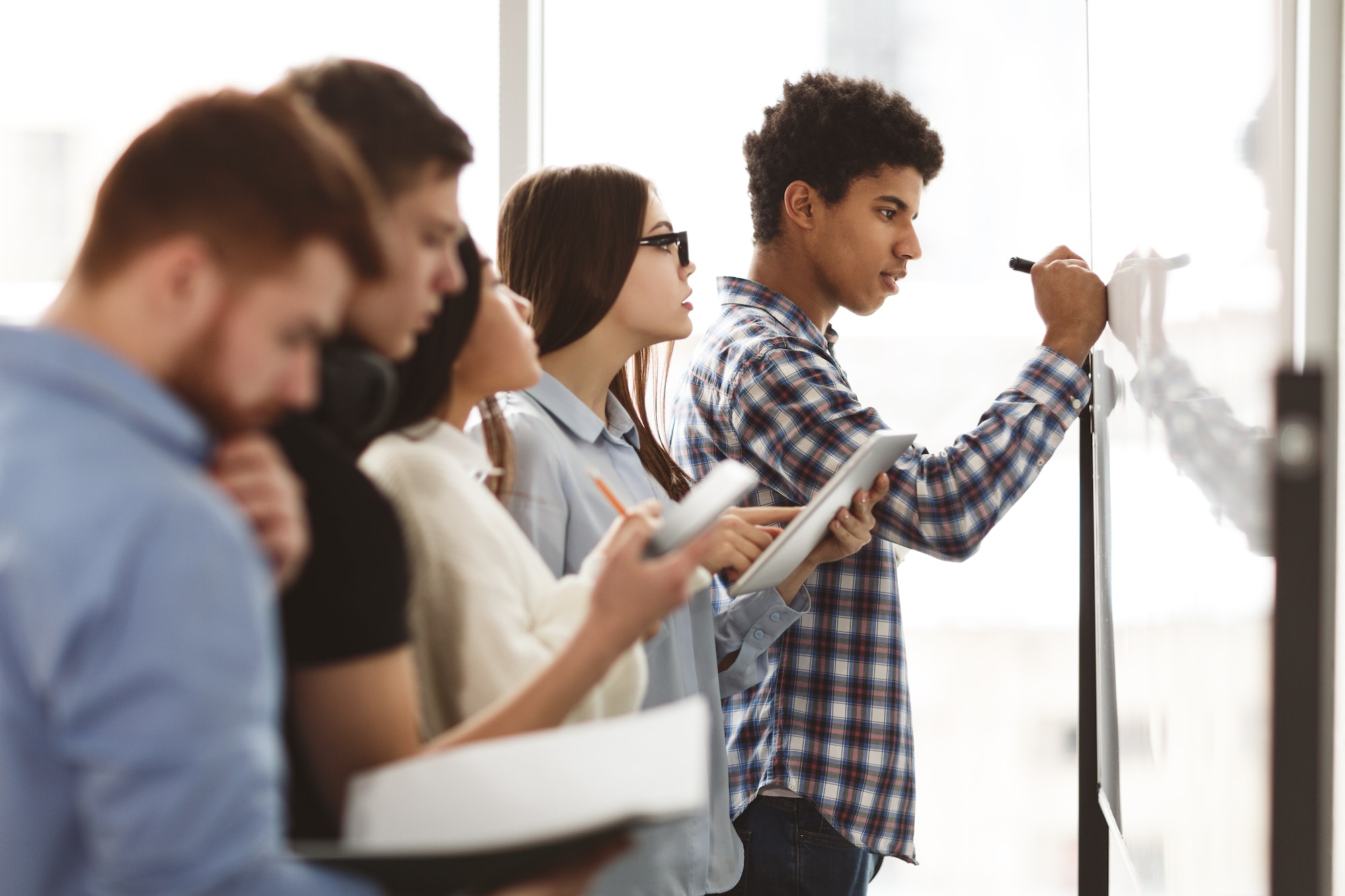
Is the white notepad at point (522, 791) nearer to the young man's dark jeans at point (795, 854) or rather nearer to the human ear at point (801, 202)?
the young man's dark jeans at point (795, 854)

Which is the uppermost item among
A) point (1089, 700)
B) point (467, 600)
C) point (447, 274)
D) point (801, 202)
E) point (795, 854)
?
point (801, 202)

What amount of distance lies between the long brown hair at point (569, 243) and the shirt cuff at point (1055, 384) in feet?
1.92

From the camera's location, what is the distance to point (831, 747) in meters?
1.58

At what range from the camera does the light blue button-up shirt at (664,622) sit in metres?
1.26


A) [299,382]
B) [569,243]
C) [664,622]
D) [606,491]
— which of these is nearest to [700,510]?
[299,382]

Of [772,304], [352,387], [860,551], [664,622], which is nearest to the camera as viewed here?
[352,387]

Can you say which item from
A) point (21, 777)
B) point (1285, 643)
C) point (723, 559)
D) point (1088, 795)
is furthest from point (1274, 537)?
point (1088, 795)

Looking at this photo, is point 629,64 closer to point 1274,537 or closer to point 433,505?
point 433,505

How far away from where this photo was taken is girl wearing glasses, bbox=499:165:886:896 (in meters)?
1.28

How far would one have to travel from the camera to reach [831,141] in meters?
1.81

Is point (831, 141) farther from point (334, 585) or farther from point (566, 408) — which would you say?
point (334, 585)

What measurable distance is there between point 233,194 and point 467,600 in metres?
0.35

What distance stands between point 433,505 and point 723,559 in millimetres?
610

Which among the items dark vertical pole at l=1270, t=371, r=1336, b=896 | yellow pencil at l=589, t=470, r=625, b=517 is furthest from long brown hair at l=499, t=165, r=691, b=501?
dark vertical pole at l=1270, t=371, r=1336, b=896
